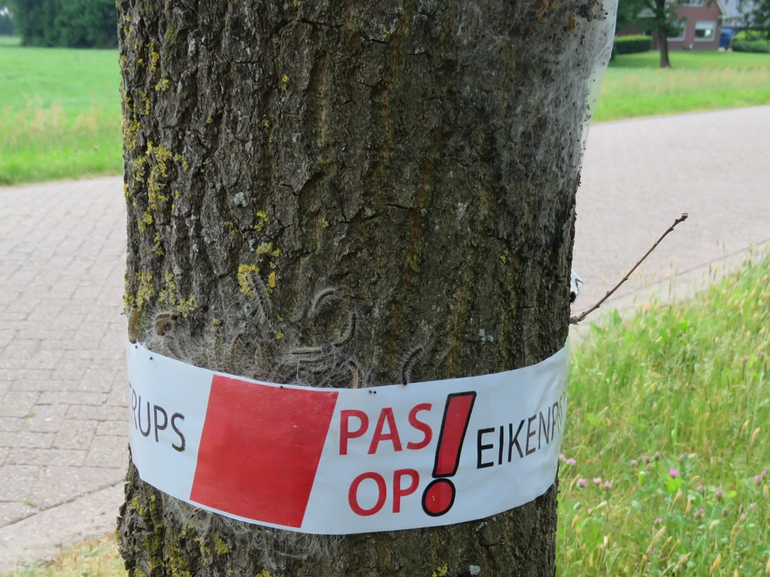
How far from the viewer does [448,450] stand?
50.4 inches

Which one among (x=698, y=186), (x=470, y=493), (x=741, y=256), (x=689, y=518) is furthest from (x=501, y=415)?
(x=698, y=186)

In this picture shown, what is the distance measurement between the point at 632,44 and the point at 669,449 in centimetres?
5882

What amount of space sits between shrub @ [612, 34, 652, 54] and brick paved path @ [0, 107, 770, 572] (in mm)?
46750

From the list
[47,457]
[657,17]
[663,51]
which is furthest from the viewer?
[657,17]

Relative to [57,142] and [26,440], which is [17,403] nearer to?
[26,440]

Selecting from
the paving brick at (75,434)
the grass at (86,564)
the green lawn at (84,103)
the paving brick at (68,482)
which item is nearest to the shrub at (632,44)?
the green lawn at (84,103)

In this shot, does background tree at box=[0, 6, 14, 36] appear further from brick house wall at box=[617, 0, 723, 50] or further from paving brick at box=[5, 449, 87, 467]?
paving brick at box=[5, 449, 87, 467]

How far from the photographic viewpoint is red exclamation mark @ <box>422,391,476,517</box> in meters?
1.28

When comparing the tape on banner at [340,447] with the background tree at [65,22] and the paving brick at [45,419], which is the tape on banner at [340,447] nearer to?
the paving brick at [45,419]

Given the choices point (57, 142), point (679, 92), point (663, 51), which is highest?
point (663, 51)

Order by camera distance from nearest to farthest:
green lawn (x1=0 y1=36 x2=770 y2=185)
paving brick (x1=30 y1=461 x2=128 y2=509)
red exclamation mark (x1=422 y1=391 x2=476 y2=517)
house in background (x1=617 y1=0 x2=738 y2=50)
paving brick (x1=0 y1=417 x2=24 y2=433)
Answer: red exclamation mark (x1=422 y1=391 x2=476 y2=517) → paving brick (x1=30 y1=461 x2=128 y2=509) → paving brick (x1=0 y1=417 x2=24 y2=433) → green lawn (x1=0 y1=36 x2=770 y2=185) → house in background (x1=617 y1=0 x2=738 y2=50)

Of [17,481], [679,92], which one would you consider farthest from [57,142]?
[679,92]

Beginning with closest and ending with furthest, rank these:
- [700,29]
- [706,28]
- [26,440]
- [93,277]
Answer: [26,440]
[93,277]
[706,28]
[700,29]

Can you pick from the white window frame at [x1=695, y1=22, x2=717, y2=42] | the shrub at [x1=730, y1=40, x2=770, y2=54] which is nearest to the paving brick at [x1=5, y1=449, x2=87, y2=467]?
the shrub at [x1=730, y1=40, x2=770, y2=54]
